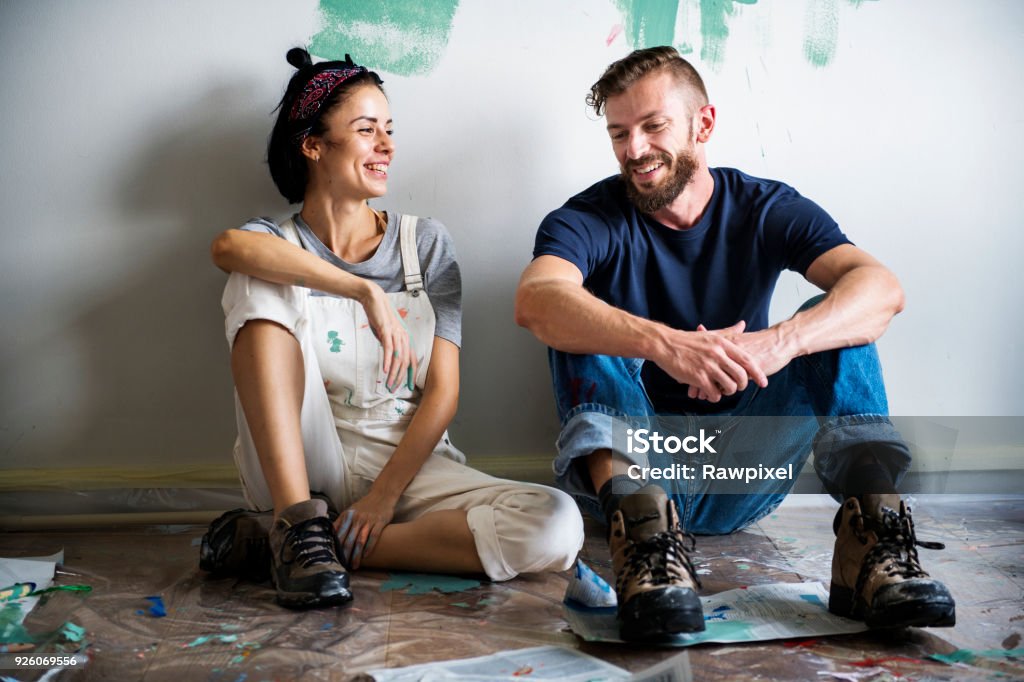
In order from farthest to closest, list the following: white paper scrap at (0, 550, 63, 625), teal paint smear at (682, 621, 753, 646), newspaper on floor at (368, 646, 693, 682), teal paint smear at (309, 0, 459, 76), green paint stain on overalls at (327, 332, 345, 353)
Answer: teal paint smear at (309, 0, 459, 76) < green paint stain on overalls at (327, 332, 345, 353) < white paper scrap at (0, 550, 63, 625) < teal paint smear at (682, 621, 753, 646) < newspaper on floor at (368, 646, 693, 682)

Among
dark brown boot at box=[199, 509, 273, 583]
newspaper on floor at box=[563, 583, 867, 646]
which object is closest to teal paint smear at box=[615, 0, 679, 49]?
newspaper on floor at box=[563, 583, 867, 646]

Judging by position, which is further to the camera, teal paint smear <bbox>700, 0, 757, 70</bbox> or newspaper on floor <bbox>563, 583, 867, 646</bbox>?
teal paint smear <bbox>700, 0, 757, 70</bbox>

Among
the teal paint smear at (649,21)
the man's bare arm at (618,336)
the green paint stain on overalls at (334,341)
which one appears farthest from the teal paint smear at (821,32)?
the green paint stain on overalls at (334,341)

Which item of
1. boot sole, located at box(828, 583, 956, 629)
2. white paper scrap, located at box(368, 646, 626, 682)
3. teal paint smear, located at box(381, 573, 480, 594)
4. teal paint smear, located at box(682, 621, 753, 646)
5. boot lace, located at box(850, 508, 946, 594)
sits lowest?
white paper scrap, located at box(368, 646, 626, 682)

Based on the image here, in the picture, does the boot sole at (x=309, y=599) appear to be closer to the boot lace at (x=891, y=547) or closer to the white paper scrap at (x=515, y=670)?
the white paper scrap at (x=515, y=670)

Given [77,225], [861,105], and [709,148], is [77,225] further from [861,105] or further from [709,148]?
[861,105]

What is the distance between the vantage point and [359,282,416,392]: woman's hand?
1.68m

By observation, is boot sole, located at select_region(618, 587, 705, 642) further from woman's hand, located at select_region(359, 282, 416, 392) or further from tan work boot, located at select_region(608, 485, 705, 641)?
woman's hand, located at select_region(359, 282, 416, 392)

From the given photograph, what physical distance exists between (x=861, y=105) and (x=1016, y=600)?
3.69ft

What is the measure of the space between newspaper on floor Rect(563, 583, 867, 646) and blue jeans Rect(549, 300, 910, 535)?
0.62 feet

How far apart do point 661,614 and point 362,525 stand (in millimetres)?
634

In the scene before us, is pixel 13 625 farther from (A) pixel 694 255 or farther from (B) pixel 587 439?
(A) pixel 694 255

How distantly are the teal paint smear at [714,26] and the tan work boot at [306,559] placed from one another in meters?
1.29

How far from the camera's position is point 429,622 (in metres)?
1.51
